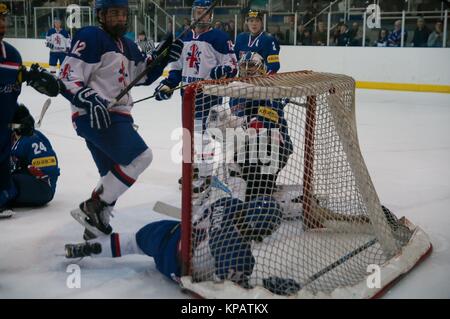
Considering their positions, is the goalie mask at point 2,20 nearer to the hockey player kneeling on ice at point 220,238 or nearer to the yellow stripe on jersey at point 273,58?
the hockey player kneeling on ice at point 220,238

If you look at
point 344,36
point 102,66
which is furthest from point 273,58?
point 344,36

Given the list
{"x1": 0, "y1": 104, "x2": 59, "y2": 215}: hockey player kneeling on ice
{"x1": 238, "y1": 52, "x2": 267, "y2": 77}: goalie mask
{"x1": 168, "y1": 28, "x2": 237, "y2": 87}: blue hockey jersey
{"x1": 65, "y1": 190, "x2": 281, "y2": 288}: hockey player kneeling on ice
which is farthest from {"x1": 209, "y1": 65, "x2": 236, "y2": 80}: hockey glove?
{"x1": 65, "y1": 190, "x2": 281, "y2": 288}: hockey player kneeling on ice

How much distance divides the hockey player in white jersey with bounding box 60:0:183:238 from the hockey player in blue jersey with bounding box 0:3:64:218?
10cm

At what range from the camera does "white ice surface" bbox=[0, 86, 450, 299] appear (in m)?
1.90

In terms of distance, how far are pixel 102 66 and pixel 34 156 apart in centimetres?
77

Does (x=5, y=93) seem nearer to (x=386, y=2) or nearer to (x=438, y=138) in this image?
(x=438, y=138)

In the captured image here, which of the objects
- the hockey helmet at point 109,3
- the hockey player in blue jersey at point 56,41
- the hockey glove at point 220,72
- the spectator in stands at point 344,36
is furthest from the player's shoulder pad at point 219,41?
the hockey player in blue jersey at point 56,41

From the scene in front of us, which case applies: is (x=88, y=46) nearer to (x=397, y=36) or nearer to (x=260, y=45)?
(x=260, y=45)

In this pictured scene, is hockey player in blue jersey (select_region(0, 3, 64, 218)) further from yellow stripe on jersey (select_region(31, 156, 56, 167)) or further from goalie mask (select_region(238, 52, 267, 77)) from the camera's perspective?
goalie mask (select_region(238, 52, 267, 77))

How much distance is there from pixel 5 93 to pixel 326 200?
4.10ft

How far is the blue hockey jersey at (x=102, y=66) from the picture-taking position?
218cm

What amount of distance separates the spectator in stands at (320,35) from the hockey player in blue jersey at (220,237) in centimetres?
705
